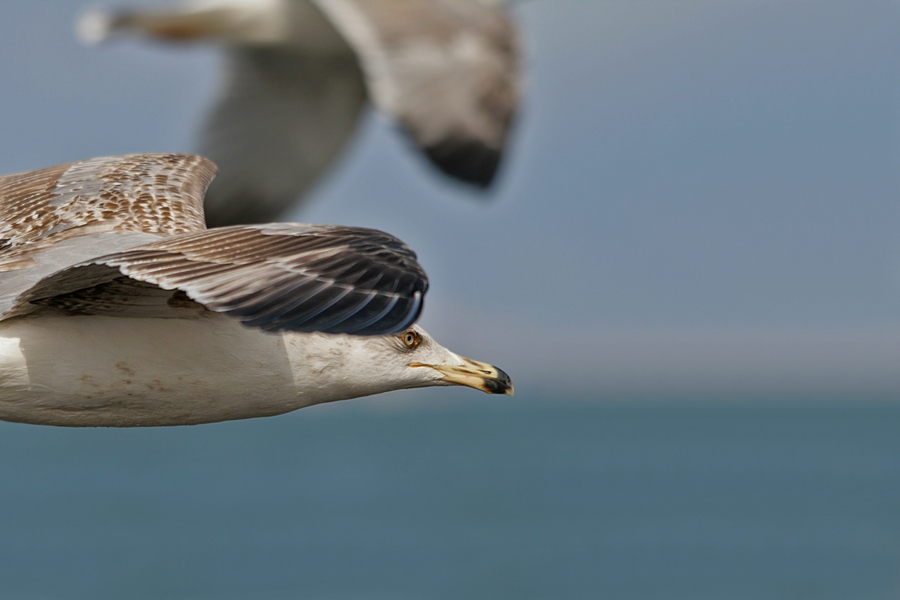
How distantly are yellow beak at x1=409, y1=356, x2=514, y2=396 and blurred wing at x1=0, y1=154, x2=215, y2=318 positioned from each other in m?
1.36

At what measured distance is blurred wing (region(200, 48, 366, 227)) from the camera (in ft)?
42.1

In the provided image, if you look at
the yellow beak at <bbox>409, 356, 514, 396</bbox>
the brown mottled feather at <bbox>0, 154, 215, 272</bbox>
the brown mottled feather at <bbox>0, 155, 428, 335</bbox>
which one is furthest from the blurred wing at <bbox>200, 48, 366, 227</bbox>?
the yellow beak at <bbox>409, 356, 514, 396</bbox>

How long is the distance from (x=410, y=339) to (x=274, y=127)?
8.27m

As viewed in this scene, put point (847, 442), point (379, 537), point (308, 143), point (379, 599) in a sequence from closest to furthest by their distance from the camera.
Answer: point (308, 143) < point (379, 599) < point (379, 537) < point (847, 442)

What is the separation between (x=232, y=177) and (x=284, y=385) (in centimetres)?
795

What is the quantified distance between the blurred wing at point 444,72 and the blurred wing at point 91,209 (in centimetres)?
190

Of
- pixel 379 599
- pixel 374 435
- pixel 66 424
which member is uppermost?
pixel 66 424

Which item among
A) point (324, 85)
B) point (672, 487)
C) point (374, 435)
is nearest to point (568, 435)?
point (374, 435)

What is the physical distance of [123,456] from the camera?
139250 mm

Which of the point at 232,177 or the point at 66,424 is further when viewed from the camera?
the point at 232,177

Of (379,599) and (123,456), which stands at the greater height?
(379,599)

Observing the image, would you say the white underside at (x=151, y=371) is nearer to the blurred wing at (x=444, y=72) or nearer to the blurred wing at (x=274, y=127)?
the blurred wing at (x=444, y=72)

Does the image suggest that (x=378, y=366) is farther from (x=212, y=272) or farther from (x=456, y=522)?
(x=456, y=522)

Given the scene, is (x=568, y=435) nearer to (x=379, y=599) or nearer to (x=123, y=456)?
(x=123, y=456)
